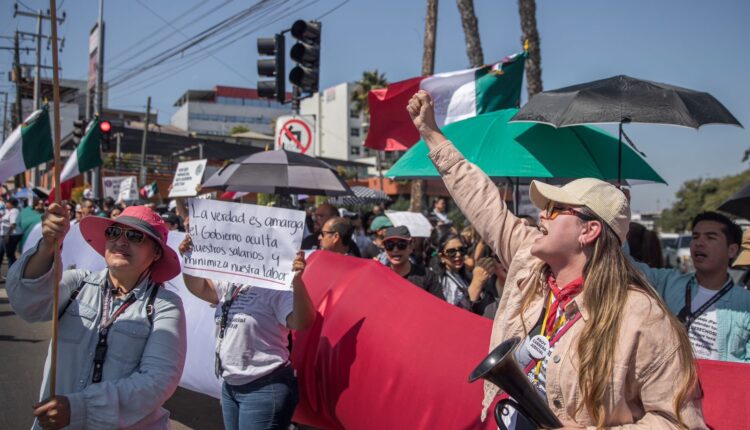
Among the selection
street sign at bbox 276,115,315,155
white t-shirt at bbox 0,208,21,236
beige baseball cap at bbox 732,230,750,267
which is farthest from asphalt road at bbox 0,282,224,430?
white t-shirt at bbox 0,208,21,236

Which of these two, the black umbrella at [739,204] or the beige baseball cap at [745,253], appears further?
the beige baseball cap at [745,253]

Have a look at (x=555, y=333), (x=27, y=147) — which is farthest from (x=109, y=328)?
(x=27, y=147)

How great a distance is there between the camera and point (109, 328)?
264 centimetres

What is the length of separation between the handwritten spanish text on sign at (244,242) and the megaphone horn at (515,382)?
62.6 inches

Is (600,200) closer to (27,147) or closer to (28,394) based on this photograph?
(27,147)

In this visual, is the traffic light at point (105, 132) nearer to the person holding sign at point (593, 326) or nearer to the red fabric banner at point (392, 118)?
the red fabric banner at point (392, 118)

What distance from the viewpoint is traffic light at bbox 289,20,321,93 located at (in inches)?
354

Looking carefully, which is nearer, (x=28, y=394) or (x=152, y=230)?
(x=152, y=230)

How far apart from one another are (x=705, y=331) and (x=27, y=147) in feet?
18.7

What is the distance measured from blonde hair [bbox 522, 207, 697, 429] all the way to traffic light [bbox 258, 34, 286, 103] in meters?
7.71

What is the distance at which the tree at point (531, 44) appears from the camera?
12.5m

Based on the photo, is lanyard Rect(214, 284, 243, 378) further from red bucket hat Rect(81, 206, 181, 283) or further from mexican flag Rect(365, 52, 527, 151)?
mexican flag Rect(365, 52, 527, 151)

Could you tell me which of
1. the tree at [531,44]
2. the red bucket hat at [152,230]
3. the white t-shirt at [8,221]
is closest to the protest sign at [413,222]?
the tree at [531,44]

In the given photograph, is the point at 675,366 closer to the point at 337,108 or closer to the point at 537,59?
the point at 537,59
